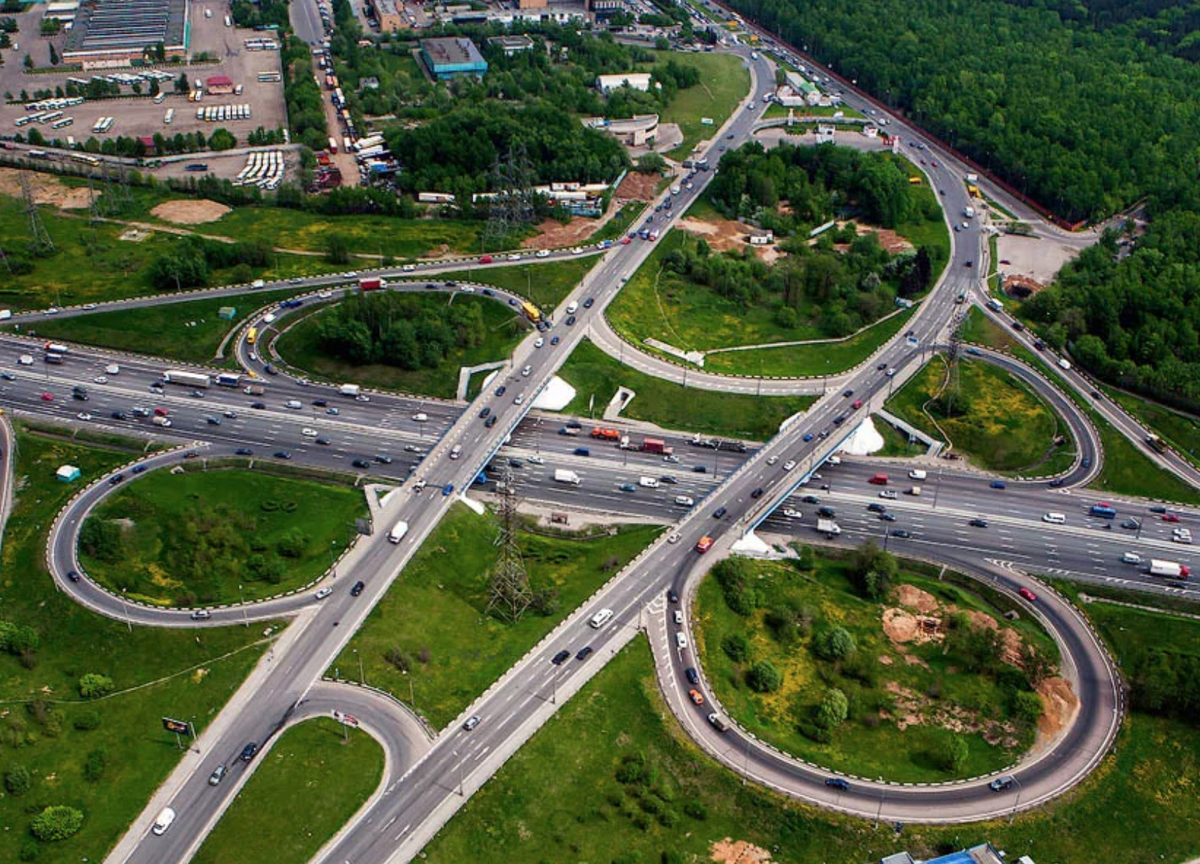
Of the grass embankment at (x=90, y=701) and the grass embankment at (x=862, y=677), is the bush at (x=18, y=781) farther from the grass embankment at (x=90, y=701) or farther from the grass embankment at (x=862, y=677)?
the grass embankment at (x=862, y=677)

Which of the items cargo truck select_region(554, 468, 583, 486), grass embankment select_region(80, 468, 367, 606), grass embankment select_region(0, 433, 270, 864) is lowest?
cargo truck select_region(554, 468, 583, 486)

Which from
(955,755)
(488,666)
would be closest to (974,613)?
(955,755)

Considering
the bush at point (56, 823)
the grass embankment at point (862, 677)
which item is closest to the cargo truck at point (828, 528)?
the grass embankment at point (862, 677)

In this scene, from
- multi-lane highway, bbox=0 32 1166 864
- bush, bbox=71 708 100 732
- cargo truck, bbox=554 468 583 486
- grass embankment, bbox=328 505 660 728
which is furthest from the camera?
cargo truck, bbox=554 468 583 486

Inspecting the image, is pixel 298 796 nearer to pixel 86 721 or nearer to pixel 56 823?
pixel 56 823

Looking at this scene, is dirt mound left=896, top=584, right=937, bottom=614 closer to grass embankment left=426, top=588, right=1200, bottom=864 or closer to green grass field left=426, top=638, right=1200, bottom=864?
grass embankment left=426, top=588, right=1200, bottom=864

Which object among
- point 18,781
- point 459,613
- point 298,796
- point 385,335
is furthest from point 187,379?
point 298,796

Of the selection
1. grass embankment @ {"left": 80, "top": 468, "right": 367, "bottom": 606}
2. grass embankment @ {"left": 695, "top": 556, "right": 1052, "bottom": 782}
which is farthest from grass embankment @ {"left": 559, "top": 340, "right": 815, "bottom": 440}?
grass embankment @ {"left": 80, "top": 468, "right": 367, "bottom": 606}
